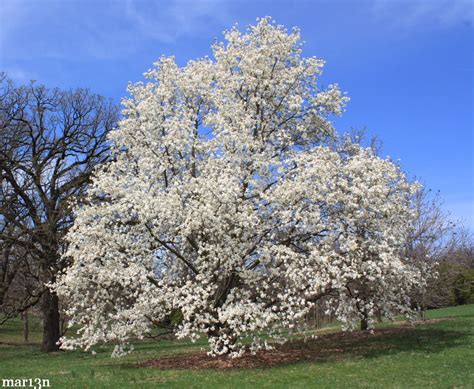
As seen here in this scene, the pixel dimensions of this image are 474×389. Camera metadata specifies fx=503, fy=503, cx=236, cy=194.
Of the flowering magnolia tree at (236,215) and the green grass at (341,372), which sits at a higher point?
the flowering magnolia tree at (236,215)

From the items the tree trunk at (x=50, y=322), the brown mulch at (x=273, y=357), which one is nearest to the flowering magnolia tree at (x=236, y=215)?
the brown mulch at (x=273, y=357)

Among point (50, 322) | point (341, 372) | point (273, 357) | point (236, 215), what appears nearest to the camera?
point (341, 372)

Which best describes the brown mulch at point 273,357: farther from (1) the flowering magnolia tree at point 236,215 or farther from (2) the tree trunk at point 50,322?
(2) the tree trunk at point 50,322

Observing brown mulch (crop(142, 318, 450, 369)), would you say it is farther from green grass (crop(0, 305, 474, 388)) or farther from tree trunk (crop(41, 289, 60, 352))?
tree trunk (crop(41, 289, 60, 352))

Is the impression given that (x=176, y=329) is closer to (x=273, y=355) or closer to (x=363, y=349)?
(x=273, y=355)

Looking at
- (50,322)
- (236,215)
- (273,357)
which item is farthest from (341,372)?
(50,322)

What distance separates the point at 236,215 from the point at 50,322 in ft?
60.9

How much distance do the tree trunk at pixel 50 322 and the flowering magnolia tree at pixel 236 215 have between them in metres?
11.6

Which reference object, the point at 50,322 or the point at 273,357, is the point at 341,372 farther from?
the point at 50,322

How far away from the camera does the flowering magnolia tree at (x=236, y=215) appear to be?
1681 cm

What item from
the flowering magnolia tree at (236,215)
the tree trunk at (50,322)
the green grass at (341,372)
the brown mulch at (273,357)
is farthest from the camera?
the tree trunk at (50,322)

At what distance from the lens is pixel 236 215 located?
16734mm

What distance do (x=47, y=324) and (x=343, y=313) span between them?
19.6 metres

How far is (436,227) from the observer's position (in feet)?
96.4
